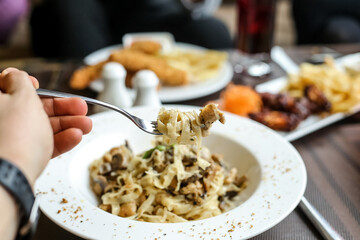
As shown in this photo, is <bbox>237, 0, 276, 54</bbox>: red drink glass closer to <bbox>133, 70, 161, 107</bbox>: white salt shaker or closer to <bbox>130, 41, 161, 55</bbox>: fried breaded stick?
<bbox>130, 41, 161, 55</bbox>: fried breaded stick

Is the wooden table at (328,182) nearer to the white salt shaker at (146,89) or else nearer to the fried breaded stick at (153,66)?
the fried breaded stick at (153,66)

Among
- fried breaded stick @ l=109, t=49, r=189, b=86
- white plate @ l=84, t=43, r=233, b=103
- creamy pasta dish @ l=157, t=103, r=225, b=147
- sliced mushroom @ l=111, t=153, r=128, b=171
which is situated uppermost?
creamy pasta dish @ l=157, t=103, r=225, b=147

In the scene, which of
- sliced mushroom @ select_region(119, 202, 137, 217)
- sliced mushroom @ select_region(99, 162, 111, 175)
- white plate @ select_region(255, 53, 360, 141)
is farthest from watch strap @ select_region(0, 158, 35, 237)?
white plate @ select_region(255, 53, 360, 141)

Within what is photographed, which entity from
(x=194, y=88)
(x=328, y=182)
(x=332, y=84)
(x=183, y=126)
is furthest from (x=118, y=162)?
(x=332, y=84)

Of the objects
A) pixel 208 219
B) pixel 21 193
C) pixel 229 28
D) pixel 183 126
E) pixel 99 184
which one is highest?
pixel 21 193

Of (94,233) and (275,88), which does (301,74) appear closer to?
(275,88)

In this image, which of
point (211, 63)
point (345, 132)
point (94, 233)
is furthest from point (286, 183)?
point (211, 63)

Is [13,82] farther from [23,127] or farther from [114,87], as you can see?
[114,87]
